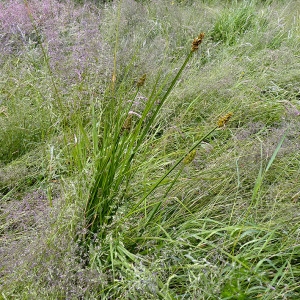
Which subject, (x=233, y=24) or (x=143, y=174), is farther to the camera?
(x=233, y=24)

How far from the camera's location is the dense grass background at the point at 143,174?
1.30 m

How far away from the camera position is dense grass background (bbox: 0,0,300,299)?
130 centimetres

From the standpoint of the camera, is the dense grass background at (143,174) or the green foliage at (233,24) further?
the green foliage at (233,24)

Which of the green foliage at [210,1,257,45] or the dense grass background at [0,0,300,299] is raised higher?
the dense grass background at [0,0,300,299]

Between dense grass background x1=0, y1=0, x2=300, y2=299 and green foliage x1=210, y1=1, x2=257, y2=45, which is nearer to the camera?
dense grass background x1=0, y1=0, x2=300, y2=299

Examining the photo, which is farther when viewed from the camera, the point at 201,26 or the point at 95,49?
the point at 201,26

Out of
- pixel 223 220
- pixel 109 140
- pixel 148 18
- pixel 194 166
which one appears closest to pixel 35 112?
pixel 109 140

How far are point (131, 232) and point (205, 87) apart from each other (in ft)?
4.26

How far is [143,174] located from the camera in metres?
1.73

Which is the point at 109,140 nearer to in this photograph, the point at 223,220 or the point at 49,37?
the point at 223,220

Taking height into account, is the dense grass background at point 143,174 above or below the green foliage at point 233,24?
above

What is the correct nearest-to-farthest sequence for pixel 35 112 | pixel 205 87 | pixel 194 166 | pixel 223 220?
pixel 223 220
pixel 194 166
pixel 35 112
pixel 205 87

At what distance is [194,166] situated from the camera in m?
1.93

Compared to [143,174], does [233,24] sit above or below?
below
